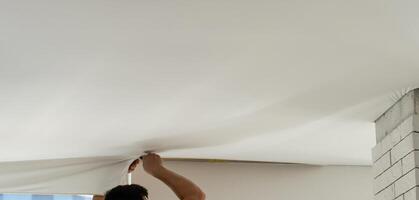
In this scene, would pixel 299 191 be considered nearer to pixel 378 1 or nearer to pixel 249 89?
pixel 249 89

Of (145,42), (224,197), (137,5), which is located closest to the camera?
(137,5)

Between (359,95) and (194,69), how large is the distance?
0.68 m

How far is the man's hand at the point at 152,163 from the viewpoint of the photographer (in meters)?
3.37

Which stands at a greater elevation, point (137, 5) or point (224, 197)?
point (224, 197)

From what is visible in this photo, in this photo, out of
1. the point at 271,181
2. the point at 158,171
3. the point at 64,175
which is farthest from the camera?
the point at 271,181

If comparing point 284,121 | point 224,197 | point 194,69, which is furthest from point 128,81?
point 224,197

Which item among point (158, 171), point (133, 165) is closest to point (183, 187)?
point (158, 171)

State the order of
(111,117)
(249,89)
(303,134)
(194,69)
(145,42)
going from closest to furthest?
(145,42) < (194,69) < (249,89) < (111,117) < (303,134)

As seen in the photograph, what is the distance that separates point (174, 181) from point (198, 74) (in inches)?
23.3

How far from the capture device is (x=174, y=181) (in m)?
3.12

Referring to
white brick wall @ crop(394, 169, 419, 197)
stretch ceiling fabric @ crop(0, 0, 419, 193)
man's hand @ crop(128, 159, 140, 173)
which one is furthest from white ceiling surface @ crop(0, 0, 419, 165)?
white brick wall @ crop(394, 169, 419, 197)

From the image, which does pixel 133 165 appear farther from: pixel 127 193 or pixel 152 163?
pixel 127 193

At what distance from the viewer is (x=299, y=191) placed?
4059 mm

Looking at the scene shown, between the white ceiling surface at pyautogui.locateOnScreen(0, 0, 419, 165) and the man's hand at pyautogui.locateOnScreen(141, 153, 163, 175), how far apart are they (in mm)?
49
